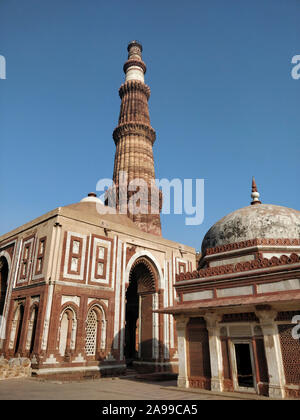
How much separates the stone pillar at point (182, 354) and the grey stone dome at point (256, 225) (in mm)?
3463

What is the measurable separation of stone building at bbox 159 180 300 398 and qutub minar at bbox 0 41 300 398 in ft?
0.11

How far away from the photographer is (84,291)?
17.2 m

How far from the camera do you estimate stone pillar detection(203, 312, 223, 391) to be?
33.5ft

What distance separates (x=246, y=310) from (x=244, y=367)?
5.85 ft

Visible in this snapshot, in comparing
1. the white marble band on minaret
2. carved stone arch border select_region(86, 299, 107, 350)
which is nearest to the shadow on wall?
carved stone arch border select_region(86, 299, 107, 350)

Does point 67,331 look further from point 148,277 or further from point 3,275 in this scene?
point 3,275

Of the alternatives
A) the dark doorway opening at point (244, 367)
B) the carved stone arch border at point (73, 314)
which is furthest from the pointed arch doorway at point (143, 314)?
the dark doorway opening at point (244, 367)

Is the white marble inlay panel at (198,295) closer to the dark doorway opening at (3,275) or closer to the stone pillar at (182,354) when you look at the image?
the stone pillar at (182,354)

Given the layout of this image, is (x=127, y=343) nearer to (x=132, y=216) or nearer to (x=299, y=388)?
(x=132, y=216)

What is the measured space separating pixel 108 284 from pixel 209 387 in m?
9.44

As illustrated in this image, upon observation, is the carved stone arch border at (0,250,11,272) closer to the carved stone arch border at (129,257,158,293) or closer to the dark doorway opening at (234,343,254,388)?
the carved stone arch border at (129,257,158,293)

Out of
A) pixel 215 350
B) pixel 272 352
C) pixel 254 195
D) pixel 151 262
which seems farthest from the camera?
pixel 151 262

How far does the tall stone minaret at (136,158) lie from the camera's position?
3201cm
